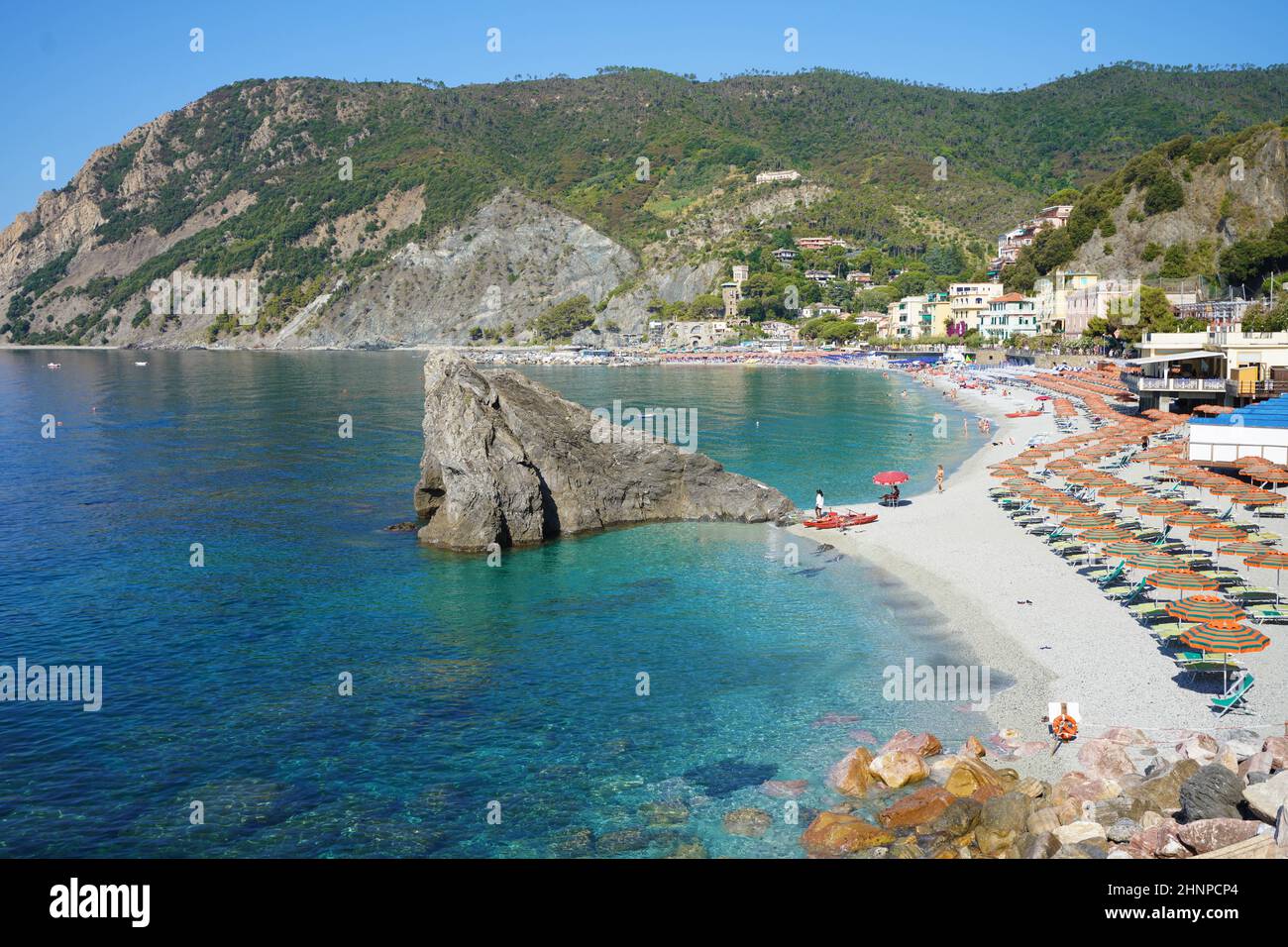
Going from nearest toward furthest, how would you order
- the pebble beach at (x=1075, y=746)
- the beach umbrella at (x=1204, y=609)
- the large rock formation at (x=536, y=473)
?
the pebble beach at (x=1075, y=746) < the beach umbrella at (x=1204, y=609) < the large rock formation at (x=536, y=473)

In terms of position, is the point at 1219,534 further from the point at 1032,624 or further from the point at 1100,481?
the point at 1100,481

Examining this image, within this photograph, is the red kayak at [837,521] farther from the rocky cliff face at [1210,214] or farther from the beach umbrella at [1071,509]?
the rocky cliff face at [1210,214]

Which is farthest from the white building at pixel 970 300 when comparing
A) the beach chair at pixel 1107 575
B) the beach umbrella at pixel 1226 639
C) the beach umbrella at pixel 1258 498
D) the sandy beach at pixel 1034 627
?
the beach umbrella at pixel 1226 639

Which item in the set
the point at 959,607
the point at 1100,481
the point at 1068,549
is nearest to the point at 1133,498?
the point at 1100,481

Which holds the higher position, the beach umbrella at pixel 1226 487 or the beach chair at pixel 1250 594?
the beach umbrella at pixel 1226 487
